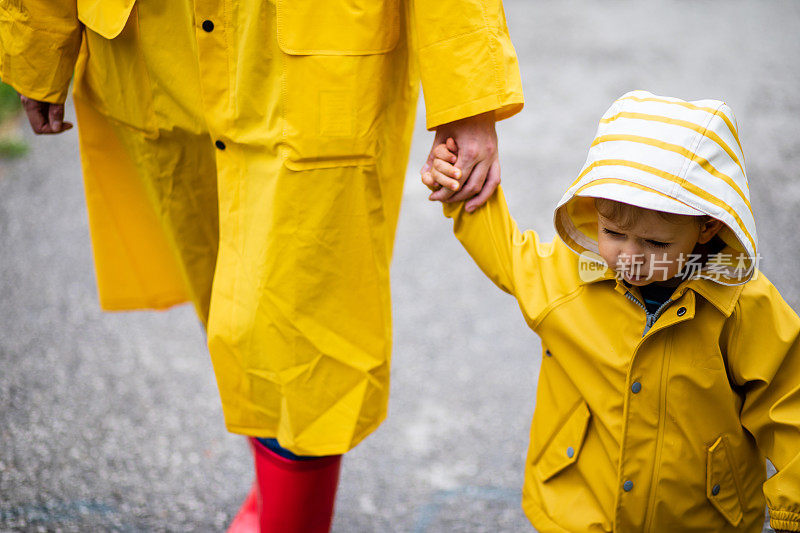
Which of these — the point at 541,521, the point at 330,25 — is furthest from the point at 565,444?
the point at 330,25

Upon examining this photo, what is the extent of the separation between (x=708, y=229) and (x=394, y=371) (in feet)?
5.15

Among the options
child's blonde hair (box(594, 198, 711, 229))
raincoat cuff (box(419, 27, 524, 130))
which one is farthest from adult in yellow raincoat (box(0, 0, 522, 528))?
child's blonde hair (box(594, 198, 711, 229))

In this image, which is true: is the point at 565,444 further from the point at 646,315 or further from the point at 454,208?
the point at 454,208

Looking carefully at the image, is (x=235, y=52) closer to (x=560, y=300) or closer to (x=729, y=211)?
(x=560, y=300)

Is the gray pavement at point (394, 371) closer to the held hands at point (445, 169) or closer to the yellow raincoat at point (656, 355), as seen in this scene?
the yellow raincoat at point (656, 355)

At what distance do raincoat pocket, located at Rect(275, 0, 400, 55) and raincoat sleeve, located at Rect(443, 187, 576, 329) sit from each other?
0.38 m

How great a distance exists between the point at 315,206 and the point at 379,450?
1191 mm

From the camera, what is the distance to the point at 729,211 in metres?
1.40

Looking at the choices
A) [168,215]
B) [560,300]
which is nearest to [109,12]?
[168,215]

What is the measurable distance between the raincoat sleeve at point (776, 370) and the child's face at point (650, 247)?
15cm

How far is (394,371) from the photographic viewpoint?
113 inches

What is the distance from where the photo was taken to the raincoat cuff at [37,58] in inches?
67.5

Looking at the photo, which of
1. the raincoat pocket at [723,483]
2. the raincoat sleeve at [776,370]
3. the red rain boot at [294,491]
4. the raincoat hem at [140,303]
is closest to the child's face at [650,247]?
the raincoat sleeve at [776,370]

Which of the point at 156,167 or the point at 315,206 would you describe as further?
the point at 156,167
